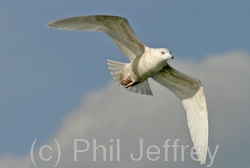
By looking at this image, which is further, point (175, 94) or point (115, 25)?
point (175, 94)

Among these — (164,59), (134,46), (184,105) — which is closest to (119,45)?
(134,46)

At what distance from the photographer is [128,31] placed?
58.6ft

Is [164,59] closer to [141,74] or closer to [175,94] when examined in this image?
[141,74]

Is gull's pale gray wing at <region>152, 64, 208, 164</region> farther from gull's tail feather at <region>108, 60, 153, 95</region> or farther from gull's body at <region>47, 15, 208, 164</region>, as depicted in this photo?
gull's tail feather at <region>108, 60, 153, 95</region>

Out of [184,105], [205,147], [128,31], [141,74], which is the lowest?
[205,147]

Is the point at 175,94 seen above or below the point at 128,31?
below

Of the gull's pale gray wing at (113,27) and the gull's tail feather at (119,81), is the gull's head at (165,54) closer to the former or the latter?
the gull's pale gray wing at (113,27)

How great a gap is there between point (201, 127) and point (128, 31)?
142 inches

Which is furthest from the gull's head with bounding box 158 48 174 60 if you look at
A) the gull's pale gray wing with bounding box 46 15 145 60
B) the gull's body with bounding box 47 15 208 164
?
the gull's pale gray wing with bounding box 46 15 145 60

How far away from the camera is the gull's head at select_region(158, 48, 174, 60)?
56.4 ft

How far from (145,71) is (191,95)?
212 centimetres

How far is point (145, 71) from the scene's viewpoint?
17859 mm

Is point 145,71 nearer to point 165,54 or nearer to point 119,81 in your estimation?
point 165,54

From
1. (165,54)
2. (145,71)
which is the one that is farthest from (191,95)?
(165,54)
